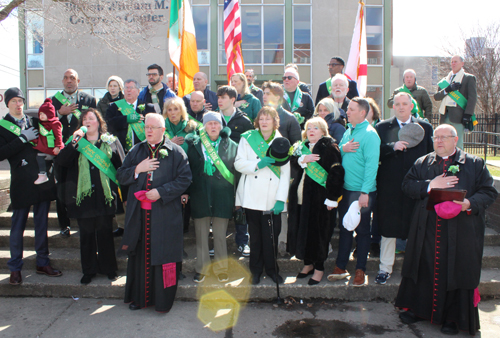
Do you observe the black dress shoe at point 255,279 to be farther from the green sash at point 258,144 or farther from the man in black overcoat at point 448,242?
the man in black overcoat at point 448,242

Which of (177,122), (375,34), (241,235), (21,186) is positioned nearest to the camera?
(21,186)

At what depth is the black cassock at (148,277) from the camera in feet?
13.8

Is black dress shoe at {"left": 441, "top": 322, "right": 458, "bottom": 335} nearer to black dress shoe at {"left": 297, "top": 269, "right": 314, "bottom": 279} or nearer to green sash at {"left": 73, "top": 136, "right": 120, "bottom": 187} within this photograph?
black dress shoe at {"left": 297, "top": 269, "right": 314, "bottom": 279}

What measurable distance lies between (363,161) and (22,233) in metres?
4.16

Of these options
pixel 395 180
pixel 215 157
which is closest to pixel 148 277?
pixel 215 157

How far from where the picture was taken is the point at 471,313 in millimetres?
3717

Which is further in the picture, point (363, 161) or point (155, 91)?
point (155, 91)

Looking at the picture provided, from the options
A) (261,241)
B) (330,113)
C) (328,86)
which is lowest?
(261,241)

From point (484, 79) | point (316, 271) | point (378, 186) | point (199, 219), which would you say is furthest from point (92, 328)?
point (484, 79)

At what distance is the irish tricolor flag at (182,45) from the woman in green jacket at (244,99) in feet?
3.56

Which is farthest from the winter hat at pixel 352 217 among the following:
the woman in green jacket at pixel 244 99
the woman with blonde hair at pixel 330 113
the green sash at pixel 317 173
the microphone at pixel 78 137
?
the microphone at pixel 78 137

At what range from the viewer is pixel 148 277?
425 centimetres

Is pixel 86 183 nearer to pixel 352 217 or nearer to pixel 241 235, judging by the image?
pixel 241 235

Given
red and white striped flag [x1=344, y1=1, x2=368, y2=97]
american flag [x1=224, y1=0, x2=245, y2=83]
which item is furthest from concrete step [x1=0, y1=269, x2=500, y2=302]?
american flag [x1=224, y1=0, x2=245, y2=83]
